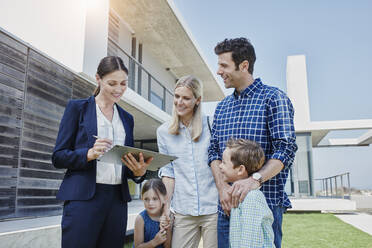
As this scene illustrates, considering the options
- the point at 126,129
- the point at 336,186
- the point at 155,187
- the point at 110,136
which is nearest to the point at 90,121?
the point at 110,136

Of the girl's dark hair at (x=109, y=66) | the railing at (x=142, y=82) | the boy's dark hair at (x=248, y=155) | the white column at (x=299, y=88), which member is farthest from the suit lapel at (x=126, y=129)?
the white column at (x=299, y=88)

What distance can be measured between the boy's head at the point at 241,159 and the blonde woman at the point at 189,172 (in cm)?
36

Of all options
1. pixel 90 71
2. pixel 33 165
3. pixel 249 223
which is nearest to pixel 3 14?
pixel 90 71

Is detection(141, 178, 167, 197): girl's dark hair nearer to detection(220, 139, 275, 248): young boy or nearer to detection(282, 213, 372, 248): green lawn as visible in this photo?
detection(220, 139, 275, 248): young boy

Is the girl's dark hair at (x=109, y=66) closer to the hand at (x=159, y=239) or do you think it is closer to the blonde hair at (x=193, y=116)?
the blonde hair at (x=193, y=116)

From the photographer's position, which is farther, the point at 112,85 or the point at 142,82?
the point at 142,82

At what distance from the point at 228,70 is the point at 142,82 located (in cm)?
1012

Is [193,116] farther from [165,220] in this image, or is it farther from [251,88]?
[165,220]

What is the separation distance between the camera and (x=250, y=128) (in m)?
1.95

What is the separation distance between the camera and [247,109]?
6.56 ft

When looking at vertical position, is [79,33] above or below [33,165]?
above

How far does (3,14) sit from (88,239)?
5397mm

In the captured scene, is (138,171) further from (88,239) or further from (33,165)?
(33,165)

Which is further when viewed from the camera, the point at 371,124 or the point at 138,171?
the point at 371,124
